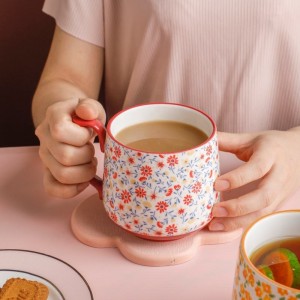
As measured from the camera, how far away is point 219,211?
0.66 meters

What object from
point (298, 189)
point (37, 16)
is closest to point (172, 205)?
point (298, 189)

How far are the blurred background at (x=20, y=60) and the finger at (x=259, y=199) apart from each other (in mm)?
672

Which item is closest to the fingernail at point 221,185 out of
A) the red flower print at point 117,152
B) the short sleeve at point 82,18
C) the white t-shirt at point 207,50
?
the red flower print at point 117,152

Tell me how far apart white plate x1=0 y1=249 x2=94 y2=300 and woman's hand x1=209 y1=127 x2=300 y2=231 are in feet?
0.54

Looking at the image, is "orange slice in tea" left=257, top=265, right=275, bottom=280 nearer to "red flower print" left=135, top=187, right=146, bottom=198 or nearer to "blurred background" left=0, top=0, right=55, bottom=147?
"red flower print" left=135, top=187, right=146, bottom=198

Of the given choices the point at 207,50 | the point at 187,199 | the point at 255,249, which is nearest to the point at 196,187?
the point at 187,199

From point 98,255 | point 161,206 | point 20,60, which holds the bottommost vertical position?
point 20,60

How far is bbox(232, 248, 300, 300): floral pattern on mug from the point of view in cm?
45

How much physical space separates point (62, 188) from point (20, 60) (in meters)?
0.60

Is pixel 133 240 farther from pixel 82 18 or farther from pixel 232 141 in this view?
pixel 82 18

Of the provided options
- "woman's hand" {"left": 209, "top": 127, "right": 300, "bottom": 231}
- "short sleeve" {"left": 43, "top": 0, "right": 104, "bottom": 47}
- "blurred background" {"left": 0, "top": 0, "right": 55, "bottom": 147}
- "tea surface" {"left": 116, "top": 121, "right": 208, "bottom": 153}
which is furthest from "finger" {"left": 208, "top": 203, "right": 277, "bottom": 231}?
"blurred background" {"left": 0, "top": 0, "right": 55, "bottom": 147}

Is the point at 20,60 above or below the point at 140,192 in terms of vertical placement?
below

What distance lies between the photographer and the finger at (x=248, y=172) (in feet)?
2.13

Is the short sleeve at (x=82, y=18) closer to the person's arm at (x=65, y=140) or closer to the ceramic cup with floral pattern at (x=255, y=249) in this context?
the person's arm at (x=65, y=140)
